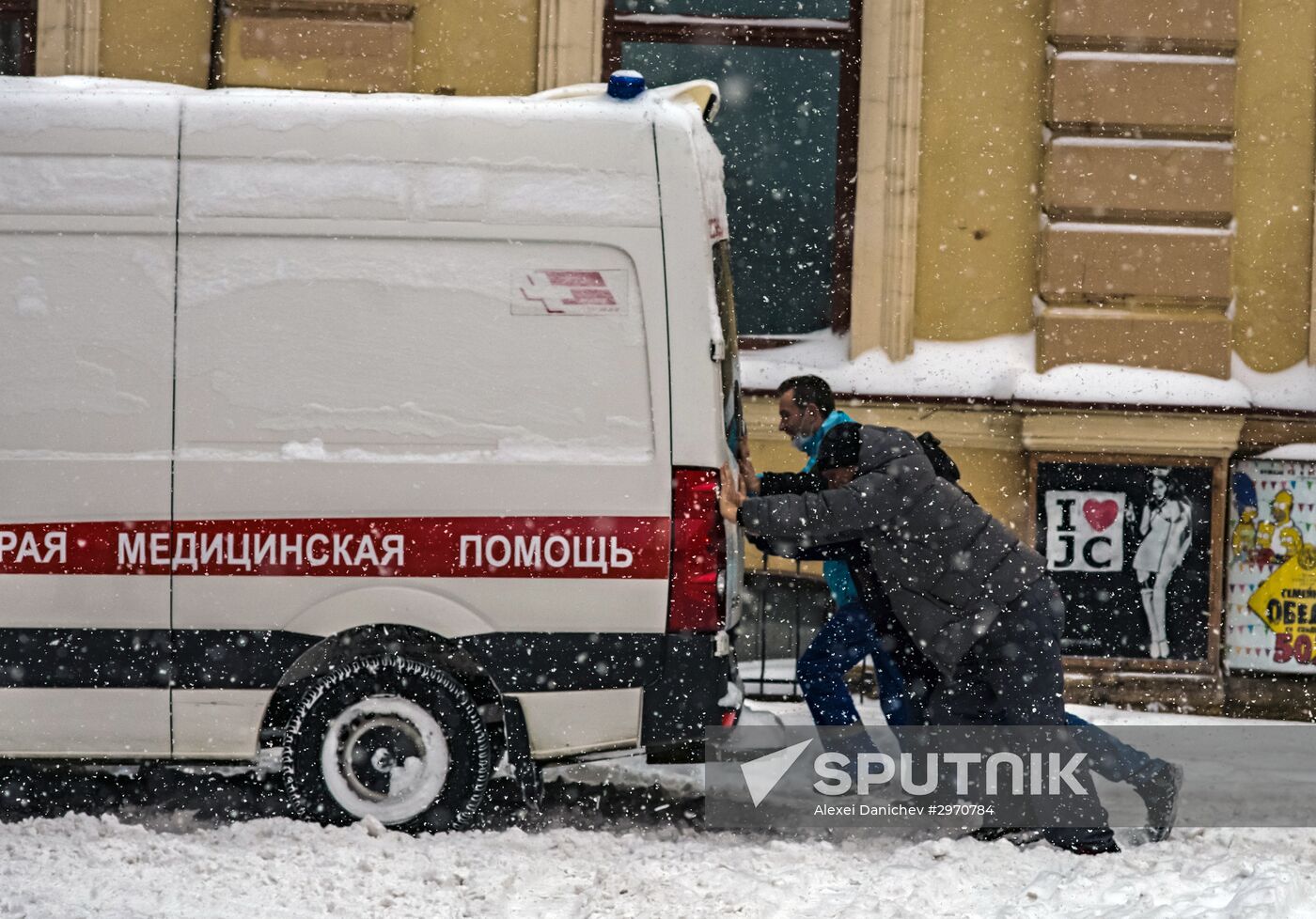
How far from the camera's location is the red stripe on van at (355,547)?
5.09 metres

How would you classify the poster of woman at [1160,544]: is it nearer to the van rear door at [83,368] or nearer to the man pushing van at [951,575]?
the man pushing van at [951,575]

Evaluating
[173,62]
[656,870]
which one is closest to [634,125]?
[656,870]

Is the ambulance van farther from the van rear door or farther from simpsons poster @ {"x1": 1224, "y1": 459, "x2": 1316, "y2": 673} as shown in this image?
simpsons poster @ {"x1": 1224, "y1": 459, "x2": 1316, "y2": 673}

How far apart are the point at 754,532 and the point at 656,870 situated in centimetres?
116

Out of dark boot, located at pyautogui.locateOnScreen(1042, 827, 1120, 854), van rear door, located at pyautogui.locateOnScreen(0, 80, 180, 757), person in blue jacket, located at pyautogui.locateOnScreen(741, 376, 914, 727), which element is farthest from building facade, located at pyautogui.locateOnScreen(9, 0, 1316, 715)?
van rear door, located at pyautogui.locateOnScreen(0, 80, 180, 757)

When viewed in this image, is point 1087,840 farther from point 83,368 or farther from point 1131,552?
point 1131,552

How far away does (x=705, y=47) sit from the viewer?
9383mm

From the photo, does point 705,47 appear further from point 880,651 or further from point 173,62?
point 880,651

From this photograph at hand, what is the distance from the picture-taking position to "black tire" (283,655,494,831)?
5215 mm

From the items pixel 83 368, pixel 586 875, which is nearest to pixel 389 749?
pixel 586 875

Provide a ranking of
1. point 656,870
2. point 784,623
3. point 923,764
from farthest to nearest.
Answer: point 784,623, point 923,764, point 656,870

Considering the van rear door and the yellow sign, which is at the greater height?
the van rear door

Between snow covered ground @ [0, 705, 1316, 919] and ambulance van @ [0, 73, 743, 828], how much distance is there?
0.39 metres

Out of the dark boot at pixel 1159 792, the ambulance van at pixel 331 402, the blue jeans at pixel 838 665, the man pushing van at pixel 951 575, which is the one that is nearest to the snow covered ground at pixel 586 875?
the dark boot at pixel 1159 792
